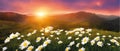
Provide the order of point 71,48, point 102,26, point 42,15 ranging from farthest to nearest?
point 102,26 → point 42,15 → point 71,48

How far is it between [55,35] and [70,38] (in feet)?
2.65

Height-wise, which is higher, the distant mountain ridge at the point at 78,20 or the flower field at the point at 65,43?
the distant mountain ridge at the point at 78,20

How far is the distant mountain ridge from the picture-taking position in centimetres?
912

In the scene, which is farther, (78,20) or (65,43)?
(78,20)

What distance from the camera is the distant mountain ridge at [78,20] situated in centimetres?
912

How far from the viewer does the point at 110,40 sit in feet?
18.4

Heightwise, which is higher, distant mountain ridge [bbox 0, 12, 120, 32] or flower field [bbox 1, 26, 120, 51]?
distant mountain ridge [bbox 0, 12, 120, 32]

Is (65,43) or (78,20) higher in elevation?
(78,20)

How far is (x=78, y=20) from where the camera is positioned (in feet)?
31.4

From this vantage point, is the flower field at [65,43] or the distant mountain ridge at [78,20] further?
the distant mountain ridge at [78,20]

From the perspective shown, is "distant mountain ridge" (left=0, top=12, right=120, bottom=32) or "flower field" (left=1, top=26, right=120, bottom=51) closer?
"flower field" (left=1, top=26, right=120, bottom=51)

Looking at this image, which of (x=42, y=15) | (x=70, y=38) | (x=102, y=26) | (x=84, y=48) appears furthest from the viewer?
(x=102, y=26)

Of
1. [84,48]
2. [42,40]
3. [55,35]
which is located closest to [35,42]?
[42,40]

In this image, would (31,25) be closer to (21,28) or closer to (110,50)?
(21,28)
